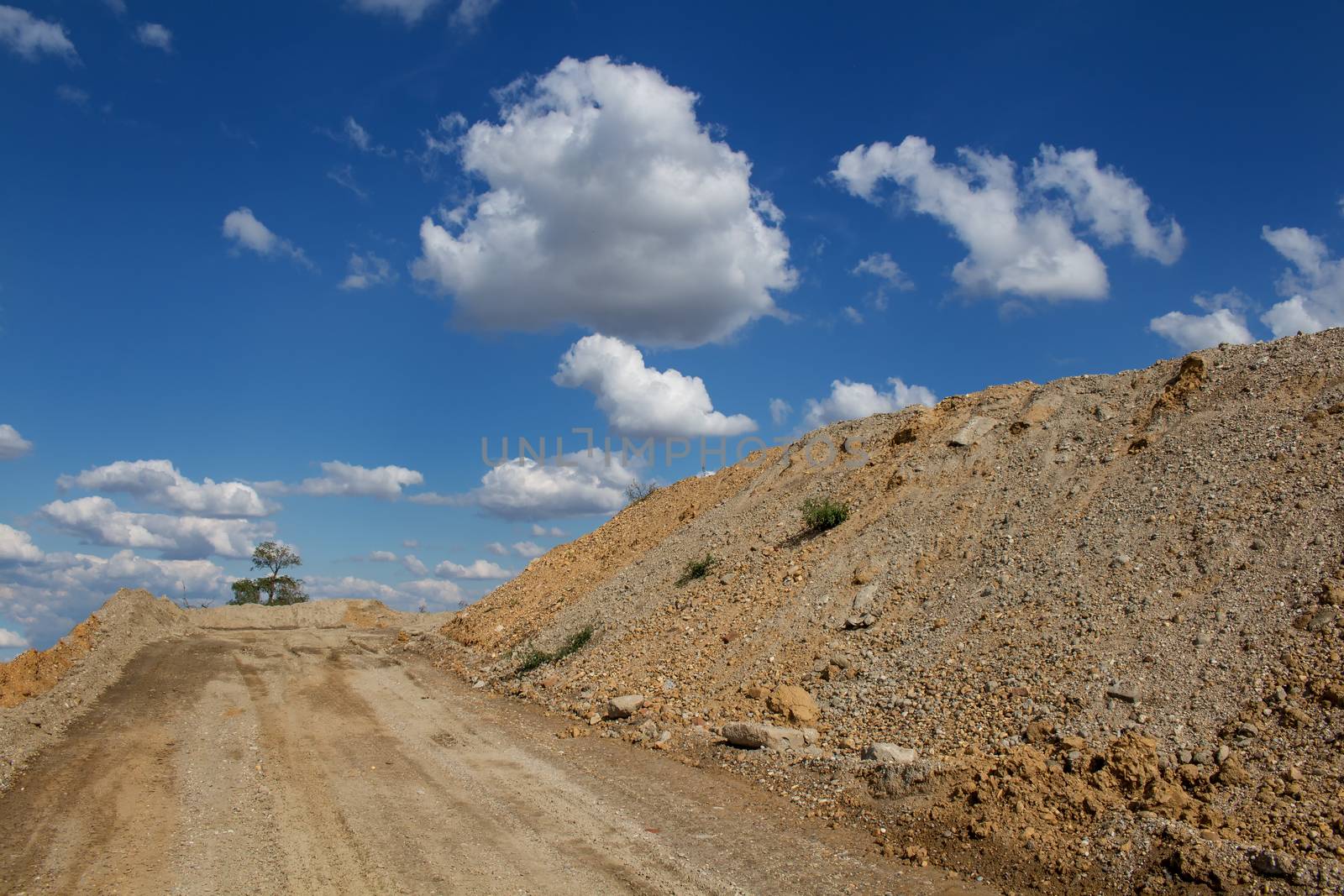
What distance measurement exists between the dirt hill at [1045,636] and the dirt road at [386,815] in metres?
0.81

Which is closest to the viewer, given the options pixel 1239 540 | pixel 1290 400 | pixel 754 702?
pixel 1239 540

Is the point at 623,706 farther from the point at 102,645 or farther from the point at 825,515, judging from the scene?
the point at 102,645

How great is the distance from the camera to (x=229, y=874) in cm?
664

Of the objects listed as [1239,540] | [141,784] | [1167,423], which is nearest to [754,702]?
[1239,540]

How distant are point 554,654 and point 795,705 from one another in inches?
283

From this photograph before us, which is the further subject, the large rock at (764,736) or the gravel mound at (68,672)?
the gravel mound at (68,672)

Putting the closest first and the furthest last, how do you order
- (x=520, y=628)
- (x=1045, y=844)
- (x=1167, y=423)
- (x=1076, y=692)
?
(x=1045, y=844) < (x=1076, y=692) < (x=1167, y=423) < (x=520, y=628)

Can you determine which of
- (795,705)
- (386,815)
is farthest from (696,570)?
(386,815)

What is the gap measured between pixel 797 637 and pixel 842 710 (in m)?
2.67

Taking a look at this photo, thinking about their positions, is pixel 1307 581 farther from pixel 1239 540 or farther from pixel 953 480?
pixel 953 480

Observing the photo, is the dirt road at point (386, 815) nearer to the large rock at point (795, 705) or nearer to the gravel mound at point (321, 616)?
the large rock at point (795, 705)

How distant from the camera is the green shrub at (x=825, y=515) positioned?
16.5m

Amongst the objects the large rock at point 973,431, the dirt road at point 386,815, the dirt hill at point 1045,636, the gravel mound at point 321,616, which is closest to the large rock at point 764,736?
the dirt hill at point 1045,636

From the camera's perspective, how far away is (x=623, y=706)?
1209 centimetres
